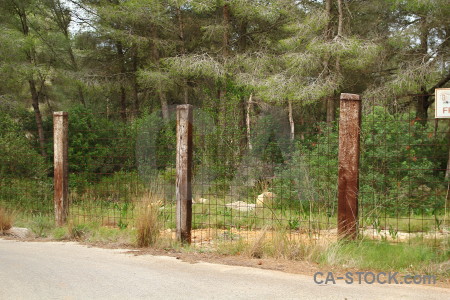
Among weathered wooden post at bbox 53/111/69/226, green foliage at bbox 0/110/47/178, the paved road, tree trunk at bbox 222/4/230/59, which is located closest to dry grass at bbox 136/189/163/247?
the paved road

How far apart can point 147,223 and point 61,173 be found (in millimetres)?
2173

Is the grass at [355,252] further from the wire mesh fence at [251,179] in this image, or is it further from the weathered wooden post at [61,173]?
the weathered wooden post at [61,173]

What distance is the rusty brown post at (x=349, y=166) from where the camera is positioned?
16.2ft

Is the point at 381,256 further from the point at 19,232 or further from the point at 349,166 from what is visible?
the point at 19,232

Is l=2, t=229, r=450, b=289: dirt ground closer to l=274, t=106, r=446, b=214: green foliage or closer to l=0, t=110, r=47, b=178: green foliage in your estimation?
l=274, t=106, r=446, b=214: green foliage

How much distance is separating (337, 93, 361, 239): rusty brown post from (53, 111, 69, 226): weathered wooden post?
4.40 m

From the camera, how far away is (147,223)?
5660 mm

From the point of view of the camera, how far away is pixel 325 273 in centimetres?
444

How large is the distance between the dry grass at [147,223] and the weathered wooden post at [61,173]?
189 cm

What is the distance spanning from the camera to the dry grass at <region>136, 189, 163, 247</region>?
5602 millimetres

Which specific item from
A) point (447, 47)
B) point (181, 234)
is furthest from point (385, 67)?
point (181, 234)

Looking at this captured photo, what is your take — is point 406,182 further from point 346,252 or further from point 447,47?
point 447,47

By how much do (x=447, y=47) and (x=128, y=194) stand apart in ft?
35.7

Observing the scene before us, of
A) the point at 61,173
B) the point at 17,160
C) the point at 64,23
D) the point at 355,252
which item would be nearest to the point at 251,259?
the point at 355,252
